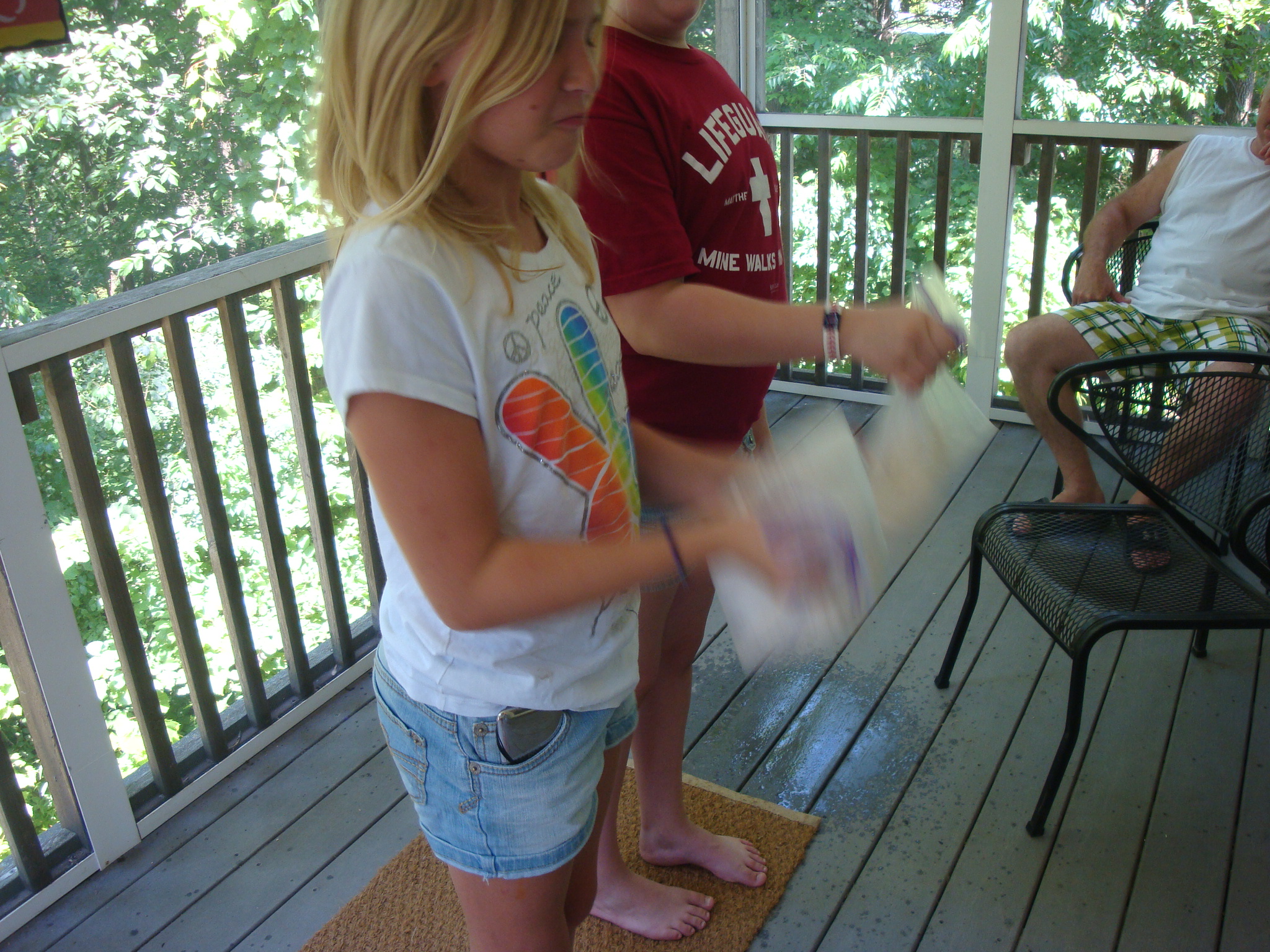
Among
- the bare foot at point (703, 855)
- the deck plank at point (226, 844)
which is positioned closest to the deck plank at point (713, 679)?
the bare foot at point (703, 855)

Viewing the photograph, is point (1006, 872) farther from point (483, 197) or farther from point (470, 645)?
point (483, 197)

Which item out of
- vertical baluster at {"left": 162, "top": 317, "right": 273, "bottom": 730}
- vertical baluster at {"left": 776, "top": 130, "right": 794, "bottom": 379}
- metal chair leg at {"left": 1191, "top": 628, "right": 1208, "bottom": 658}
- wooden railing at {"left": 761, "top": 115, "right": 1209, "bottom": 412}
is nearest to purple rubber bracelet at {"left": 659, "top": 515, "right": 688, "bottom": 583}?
vertical baluster at {"left": 162, "top": 317, "right": 273, "bottom": 730}

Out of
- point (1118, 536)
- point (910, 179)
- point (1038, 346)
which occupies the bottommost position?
point (1118, 536)

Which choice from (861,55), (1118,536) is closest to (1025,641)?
(1118,536)

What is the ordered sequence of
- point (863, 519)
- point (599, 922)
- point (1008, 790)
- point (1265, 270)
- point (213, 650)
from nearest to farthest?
point (863, 519) → point (599, 922) → point (1008, 790) → point (1265, 270) → point (213, 650)

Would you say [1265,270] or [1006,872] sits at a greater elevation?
[1265,270]

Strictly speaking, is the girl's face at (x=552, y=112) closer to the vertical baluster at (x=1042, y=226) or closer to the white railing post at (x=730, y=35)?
the vertical baluster at (x=1042, y=226)

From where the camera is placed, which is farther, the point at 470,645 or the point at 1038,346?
the point at 1038,346

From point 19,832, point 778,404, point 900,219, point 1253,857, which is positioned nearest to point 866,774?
point 1253,857

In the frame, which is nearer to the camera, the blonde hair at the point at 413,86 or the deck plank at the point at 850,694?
the blonde hair at the point at 413,86

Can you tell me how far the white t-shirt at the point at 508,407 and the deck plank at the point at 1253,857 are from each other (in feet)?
4.29

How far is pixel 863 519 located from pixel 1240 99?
3.14m

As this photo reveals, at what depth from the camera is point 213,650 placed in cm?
337

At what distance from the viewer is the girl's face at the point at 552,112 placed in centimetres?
76
